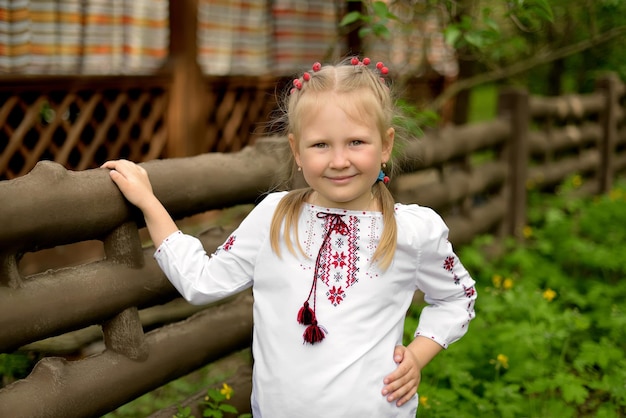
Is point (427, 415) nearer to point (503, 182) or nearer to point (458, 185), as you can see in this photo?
point (458, 185)

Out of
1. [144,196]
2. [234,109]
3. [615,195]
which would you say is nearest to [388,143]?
[144,196]

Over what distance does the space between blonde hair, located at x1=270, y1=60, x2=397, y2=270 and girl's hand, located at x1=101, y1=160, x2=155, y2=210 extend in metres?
0.45

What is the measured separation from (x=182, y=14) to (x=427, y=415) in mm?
3741

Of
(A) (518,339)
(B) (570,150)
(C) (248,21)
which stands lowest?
(B) (570,150)

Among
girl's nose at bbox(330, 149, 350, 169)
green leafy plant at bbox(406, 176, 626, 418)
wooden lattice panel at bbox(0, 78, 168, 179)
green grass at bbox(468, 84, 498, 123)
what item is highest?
girl's nose at bbox(330, 149, 350, 169)

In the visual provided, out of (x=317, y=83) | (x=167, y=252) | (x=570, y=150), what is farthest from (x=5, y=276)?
(x=570, y=150)

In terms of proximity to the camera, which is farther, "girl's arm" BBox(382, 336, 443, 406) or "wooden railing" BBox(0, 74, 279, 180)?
"wooden railing" BBox(0, 74, 279, 180)

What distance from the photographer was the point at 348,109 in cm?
221

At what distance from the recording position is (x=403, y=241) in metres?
2.32

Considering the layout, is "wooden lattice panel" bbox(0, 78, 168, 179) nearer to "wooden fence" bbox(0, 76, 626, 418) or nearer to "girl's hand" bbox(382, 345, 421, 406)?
"wooden fence" bbox(0, 76, 626, 418)

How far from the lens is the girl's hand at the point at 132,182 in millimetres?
2525


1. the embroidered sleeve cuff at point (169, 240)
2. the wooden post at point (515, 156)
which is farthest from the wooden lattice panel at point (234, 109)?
the embroidered sleeve cuff at point (169, 240)

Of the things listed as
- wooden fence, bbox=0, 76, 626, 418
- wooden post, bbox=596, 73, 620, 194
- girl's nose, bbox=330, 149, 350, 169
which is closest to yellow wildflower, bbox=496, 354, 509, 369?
wooden fence, bbox=0, 76, 626, 418

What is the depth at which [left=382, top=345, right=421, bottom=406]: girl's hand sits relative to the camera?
2.28 meters
